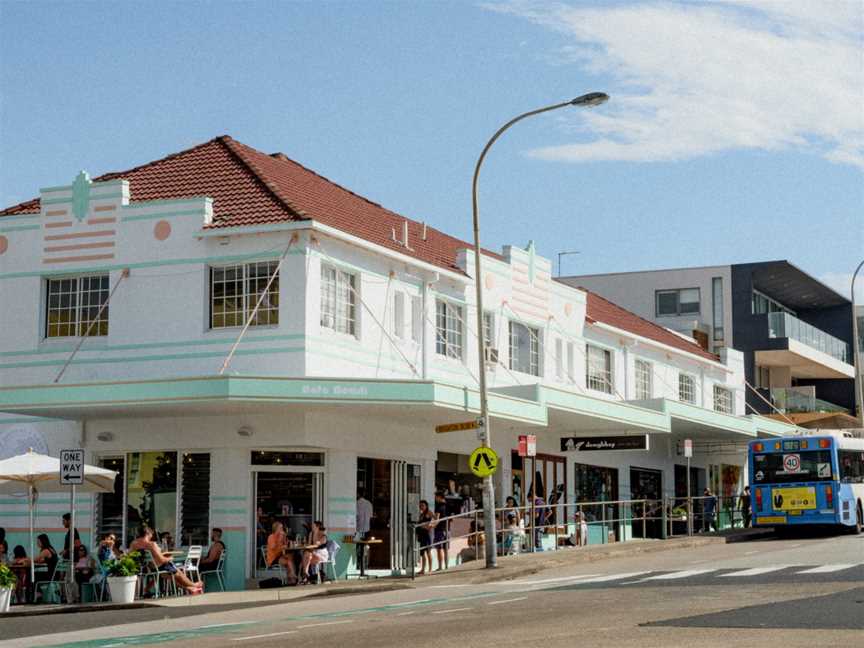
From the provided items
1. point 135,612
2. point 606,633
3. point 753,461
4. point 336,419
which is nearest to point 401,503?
point 336,419

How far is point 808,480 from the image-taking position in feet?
119

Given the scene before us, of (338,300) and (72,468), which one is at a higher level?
(338,300)

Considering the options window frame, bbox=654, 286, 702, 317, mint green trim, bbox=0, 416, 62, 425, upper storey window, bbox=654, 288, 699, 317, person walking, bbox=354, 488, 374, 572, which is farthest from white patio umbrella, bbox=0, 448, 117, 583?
upper storey window, bbox=654, 288, 699, 317

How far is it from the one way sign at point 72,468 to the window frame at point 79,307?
6032mm

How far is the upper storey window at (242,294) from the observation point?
2781 centimetres

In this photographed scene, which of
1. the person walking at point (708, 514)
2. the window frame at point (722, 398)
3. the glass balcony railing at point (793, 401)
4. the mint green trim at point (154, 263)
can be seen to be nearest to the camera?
the mint green trim at point (154, 263)

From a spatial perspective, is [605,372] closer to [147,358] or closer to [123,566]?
[147,358]

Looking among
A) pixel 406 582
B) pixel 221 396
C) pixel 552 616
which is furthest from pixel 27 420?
pixel 552 616

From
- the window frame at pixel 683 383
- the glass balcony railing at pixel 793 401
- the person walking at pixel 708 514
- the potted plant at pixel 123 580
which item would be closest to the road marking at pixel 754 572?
the potted plant at pixel 123 580

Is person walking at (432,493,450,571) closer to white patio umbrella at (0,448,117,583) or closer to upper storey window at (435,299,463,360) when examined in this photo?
upper storey window at (435,299,463,360)

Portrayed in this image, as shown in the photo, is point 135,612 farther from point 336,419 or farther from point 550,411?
point 550,411

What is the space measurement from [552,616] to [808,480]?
2114cm

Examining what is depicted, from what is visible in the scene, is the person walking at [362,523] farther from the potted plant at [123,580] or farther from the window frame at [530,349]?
the window frame at [530,349]

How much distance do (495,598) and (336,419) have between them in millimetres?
8794
